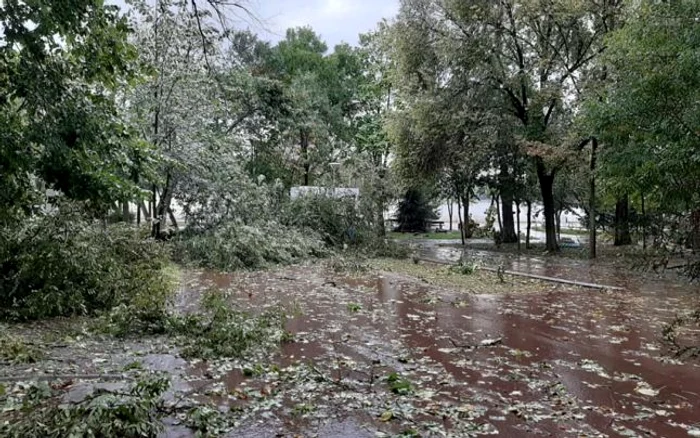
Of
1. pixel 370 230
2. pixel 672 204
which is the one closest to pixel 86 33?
pixel 672 204

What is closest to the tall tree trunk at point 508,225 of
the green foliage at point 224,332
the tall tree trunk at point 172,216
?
the tall tree trunk at point 172,216

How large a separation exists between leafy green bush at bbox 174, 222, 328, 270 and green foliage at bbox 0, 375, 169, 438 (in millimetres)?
8716

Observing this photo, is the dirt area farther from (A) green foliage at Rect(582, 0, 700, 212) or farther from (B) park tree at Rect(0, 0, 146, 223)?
(A) green foliage at Rect(582, 0, 700, 212)

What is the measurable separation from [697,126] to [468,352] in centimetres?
570

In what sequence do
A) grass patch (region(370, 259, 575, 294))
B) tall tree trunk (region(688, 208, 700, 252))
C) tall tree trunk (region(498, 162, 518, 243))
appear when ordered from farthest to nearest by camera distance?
tall tree trunk (region(498, 162, 518, 243))
grass patch (region(370, 259, 575, 294))
tall tree trunk (region(688, 208, 700, 252))

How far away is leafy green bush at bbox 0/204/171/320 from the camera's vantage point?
6230 millimetres

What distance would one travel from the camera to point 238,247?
498 inches

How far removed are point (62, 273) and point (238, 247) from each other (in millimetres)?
6163

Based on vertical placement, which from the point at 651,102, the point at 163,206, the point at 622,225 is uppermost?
the point at 651,102

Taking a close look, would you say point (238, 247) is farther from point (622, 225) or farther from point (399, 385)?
point (622, 225)

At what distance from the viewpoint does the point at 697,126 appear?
8203 mm

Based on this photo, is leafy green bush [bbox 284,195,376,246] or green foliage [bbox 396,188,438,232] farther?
green foliage [bbox 396,188,438,232]

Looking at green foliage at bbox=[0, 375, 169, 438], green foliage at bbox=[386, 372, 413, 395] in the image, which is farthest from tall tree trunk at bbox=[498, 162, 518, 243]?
green foliage at bbox=[0, 375, 169, 438]

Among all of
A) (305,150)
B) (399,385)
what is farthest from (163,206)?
(305,150)
